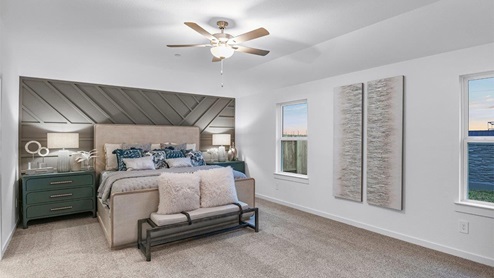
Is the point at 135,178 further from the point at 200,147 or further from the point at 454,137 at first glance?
the point at 454,137

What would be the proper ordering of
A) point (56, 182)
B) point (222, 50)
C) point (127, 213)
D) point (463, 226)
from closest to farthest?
point (463, 226) → point (222, 50) → point (127, 213) → point (56, 182)

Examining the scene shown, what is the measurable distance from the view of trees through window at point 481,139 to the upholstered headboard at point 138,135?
15.1ft

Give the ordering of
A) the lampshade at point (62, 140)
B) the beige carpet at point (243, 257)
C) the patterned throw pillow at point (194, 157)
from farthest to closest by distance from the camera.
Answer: the patterned throw pillow at point (194, 157), the lampshade at point (62, 140), the beige carpet at point (243, 257)

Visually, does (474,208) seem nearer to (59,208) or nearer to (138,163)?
(138,163)

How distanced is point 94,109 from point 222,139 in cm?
260

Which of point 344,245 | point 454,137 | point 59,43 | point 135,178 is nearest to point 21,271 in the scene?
point 135,178

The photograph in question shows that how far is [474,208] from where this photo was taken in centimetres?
286

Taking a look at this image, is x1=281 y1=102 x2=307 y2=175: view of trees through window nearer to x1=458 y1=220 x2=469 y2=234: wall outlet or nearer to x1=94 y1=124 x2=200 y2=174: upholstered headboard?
x1=94 y1=124 x2=200 y2=174: upholstered headboard

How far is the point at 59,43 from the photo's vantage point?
3.78 meters

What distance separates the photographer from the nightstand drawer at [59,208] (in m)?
3.91

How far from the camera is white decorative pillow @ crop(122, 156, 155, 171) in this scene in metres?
4.26

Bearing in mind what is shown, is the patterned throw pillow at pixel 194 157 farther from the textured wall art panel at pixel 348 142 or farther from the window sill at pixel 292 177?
the textured wall art panel at pixel 348 142

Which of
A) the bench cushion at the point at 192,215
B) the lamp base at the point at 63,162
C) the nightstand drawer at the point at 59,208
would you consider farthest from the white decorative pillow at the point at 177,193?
the lamp base at the point at 63,162

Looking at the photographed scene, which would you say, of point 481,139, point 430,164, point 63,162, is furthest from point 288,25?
point 63,162
